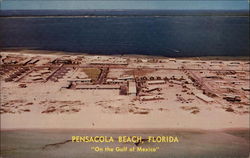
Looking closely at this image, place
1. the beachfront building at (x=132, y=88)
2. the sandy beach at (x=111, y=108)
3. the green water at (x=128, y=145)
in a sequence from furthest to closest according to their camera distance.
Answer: the beachfront building at (x=132, y=88)
the sandy beach at (x=111, y=108)
the green water at (x=128, y=145)

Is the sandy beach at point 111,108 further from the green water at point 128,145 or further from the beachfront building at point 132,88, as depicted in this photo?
the green water at point 128,145

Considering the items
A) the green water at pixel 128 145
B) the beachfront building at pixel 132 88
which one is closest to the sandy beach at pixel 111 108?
the beachfront building at pixel 132 88

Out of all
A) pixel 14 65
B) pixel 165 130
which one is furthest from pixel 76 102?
pixel 14 65

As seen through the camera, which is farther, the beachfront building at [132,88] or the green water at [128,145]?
the beachfront building at [132,88]

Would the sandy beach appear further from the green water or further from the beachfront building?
the green water

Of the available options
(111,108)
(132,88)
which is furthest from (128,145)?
(132,88)

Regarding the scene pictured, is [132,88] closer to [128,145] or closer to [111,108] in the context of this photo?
[111,108]

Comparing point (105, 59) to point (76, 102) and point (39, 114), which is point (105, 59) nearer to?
point (76, 102)

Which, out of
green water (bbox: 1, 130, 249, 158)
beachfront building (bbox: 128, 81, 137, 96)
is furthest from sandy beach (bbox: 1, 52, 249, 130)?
green water (bbox: 1, 130, 249, 158)
